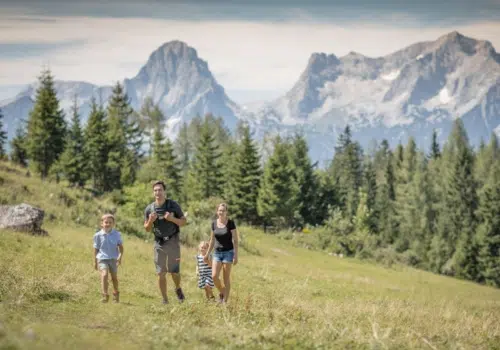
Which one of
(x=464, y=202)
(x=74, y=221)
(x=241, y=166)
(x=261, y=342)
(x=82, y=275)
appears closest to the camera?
(x=261, y=342)

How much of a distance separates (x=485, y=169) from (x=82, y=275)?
10246 cm

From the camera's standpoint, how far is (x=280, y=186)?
60375mm

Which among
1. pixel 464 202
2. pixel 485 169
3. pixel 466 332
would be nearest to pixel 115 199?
pixel 466 332

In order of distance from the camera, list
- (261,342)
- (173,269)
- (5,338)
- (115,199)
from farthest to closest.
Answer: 1. (115,199)
2. (173,269)
3. (261,342)
4. (5,338)

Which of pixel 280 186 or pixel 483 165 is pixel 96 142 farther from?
pixel 483 165

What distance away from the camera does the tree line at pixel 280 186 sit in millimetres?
56812

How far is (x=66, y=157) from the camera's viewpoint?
58375mm

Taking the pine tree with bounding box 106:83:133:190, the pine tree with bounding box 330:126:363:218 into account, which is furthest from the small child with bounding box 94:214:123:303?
the pine tree with bounding box 330:126:363:218

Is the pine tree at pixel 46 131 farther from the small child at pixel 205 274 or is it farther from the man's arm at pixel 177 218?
the man's arm at pixel 177 218

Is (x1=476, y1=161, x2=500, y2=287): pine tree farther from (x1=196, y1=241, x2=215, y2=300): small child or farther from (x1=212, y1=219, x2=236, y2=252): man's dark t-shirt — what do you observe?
(x1=212, y1=219, x2=236, y2=252): man's dark t-shirt

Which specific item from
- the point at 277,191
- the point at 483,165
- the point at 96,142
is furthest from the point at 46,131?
the point at 483,165

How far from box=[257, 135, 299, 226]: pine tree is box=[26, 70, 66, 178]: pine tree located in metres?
24.0

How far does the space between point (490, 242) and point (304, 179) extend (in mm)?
25894

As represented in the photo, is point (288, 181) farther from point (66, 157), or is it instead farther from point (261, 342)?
point (261, 342)
